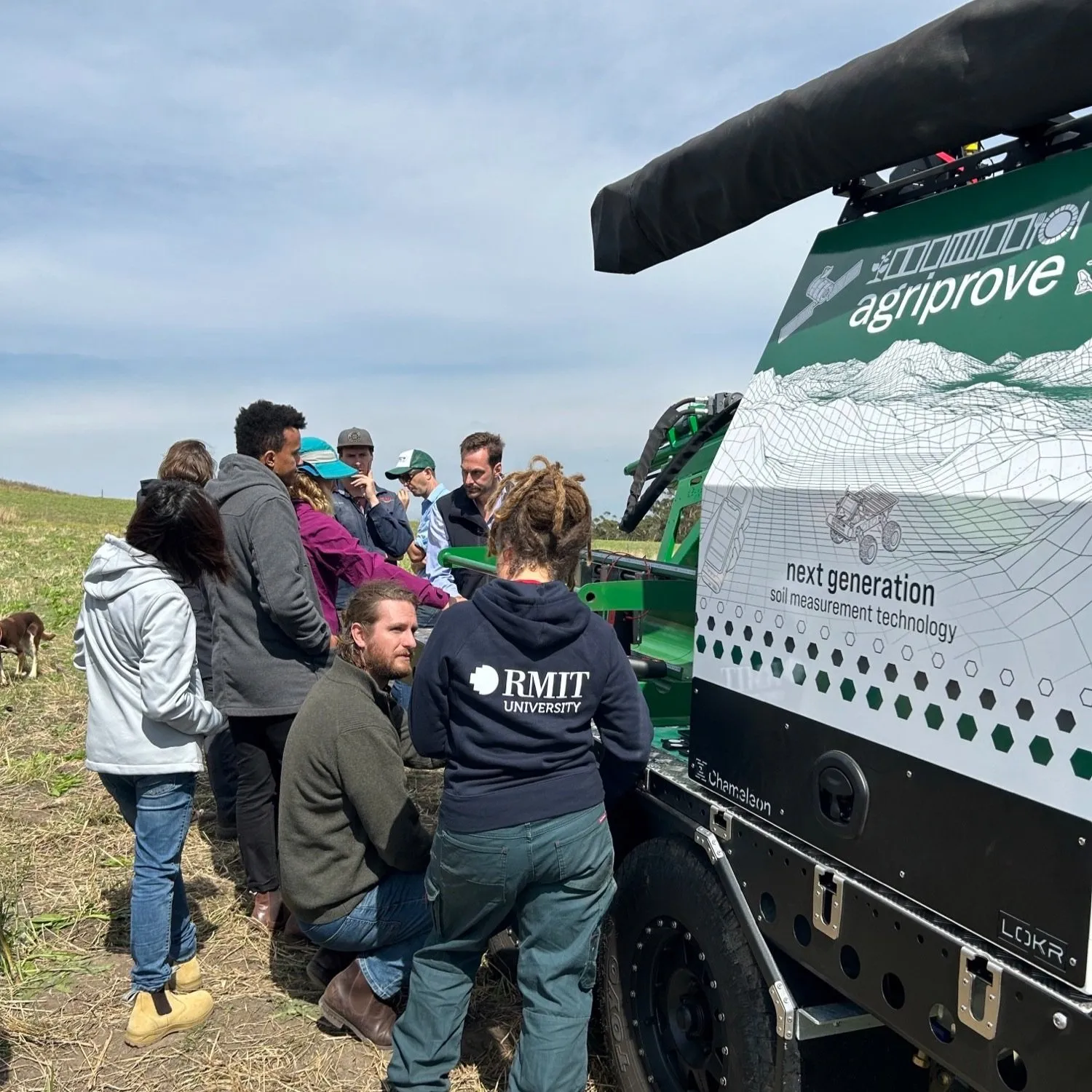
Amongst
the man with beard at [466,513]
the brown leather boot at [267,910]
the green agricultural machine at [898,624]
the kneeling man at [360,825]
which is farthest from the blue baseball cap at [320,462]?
the green agricultural machine at [898,624]

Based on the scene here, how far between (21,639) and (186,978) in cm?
564

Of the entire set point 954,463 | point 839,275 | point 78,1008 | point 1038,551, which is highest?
point 839,275

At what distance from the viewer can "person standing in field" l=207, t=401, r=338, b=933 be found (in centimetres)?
393

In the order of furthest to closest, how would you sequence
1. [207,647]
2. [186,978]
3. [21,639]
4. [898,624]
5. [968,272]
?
[21,639], [207,647], [186,978], [968,272], [898,624]

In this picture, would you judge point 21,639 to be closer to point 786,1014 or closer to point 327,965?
point 327,965

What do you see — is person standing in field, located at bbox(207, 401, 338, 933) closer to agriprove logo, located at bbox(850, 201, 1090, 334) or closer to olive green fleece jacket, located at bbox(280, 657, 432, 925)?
olive green fleece jacket, located at bbox(280, 657, 432, 925)

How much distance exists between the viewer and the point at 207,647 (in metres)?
4.96

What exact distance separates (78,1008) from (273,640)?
151 cm

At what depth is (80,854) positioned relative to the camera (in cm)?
497

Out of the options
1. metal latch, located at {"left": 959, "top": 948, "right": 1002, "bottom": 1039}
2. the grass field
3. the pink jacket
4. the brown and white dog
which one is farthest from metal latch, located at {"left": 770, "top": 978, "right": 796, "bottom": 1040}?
the brown and white dog

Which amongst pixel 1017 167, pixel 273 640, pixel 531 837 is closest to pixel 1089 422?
pixel 1017 167

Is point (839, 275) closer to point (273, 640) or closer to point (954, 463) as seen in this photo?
point (954, 463)

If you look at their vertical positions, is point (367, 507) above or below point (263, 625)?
above

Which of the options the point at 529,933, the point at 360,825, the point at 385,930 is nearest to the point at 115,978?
the point at 385,930
